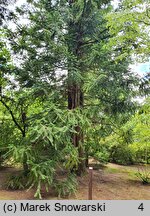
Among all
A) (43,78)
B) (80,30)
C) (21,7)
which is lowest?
(43,78)

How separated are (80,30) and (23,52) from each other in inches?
85.1

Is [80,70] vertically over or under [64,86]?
over

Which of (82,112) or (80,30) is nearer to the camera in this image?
(82,112)

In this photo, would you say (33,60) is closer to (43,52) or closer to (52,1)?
(43,52)

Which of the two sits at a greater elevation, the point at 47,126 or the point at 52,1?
the point at 52,1

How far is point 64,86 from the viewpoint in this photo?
27.5ft

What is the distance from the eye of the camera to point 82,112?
7906mm

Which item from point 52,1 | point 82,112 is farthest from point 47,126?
point 52,1

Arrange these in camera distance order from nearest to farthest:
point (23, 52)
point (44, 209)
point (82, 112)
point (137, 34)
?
point (44, 209), point (137, 34), point (82, 112), point (23, 52)

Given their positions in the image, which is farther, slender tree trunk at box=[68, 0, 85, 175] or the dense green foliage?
slender tree trunk at box=[68, 0, 85, 175]

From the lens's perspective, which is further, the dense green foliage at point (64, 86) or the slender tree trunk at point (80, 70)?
the slender tree trunk at point (80, 70)

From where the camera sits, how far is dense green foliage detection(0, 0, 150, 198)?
6.99m

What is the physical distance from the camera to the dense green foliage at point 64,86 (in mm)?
6992

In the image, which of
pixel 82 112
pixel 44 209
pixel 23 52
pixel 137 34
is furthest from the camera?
pixel 23 52
